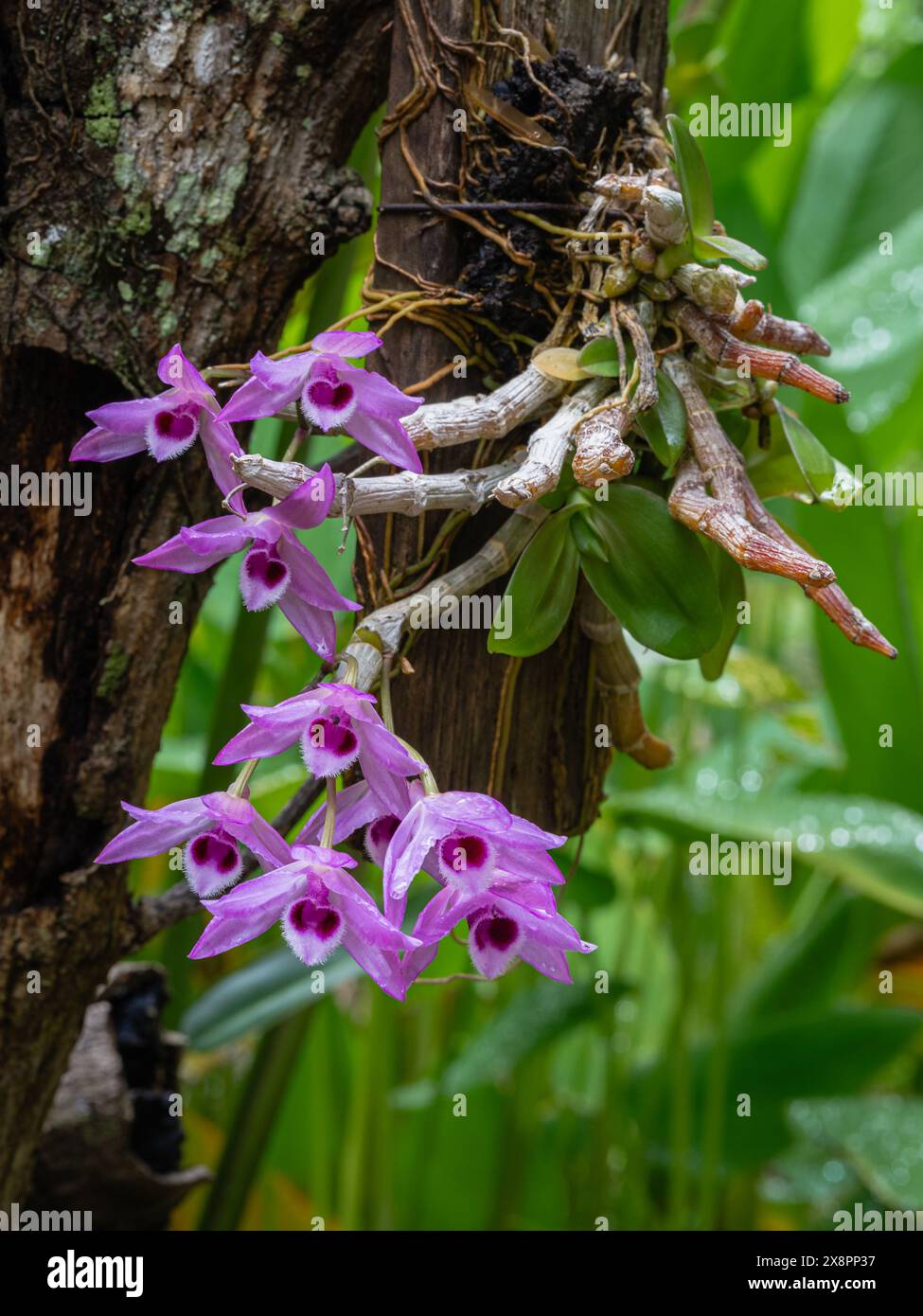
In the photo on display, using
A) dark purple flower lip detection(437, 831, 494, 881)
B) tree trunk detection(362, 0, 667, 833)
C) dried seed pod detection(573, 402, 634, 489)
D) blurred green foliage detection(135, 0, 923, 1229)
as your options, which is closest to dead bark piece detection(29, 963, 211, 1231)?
blurred green foliage detection(135, 0, 923, 1229)

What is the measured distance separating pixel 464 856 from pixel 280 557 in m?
0.19

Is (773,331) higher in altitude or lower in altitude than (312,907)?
higher

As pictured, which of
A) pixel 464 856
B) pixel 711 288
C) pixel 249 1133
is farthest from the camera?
pixel 249 1133

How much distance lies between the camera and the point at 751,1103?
1.40 meters

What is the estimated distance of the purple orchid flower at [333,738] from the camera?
0.55 m

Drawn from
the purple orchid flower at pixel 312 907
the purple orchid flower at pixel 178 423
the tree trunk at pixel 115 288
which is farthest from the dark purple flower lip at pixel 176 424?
the purple orchid flower at pixel 312 907

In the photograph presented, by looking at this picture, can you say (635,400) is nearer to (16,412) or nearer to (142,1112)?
(16,412)

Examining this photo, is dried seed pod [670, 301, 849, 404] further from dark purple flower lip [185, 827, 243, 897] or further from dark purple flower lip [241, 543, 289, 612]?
dark purple flower lip [185, 827, 243, 897]

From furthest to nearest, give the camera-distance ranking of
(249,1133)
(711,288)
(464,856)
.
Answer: (249,1133), (711,288), (464,856)

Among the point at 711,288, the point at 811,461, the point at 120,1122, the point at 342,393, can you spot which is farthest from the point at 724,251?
the point at 120,1122

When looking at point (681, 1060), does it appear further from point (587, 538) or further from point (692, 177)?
point (692, 177)

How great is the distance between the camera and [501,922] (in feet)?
1.86

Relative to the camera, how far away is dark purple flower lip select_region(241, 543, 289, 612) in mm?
600

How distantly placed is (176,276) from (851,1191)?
147 cm
